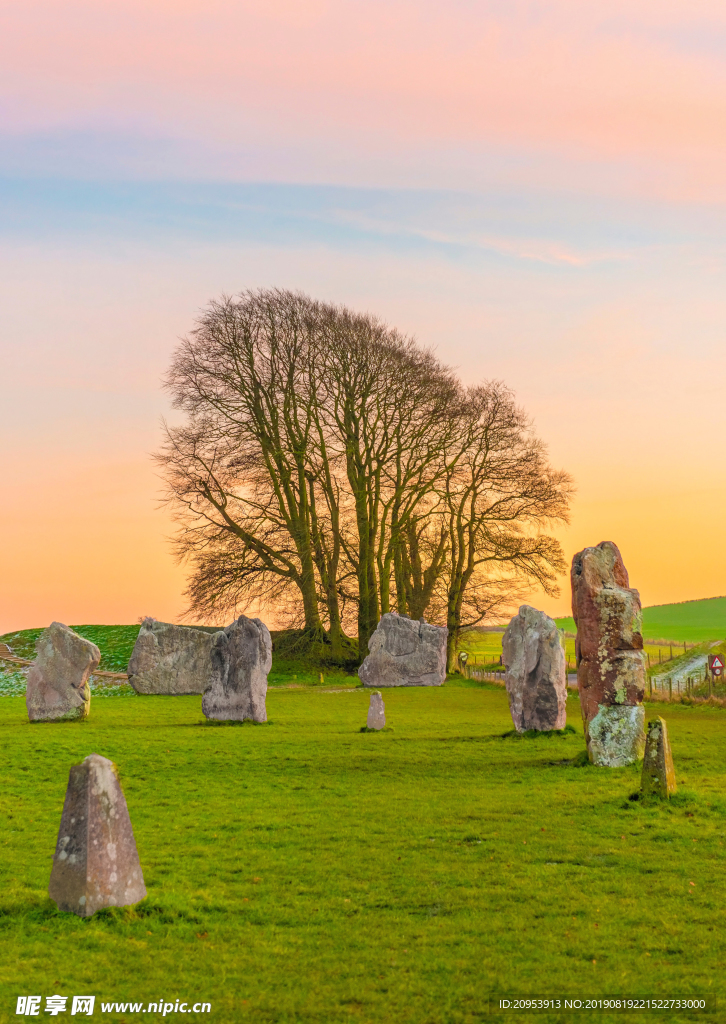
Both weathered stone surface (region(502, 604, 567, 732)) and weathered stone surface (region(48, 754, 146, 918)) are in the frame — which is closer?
weathered stone surface (region(48, 754, 146, 918))

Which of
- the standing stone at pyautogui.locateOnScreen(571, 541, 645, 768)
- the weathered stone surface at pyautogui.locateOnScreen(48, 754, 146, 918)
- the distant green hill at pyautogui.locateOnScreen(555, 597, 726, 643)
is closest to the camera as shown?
the weathered stone surface at pyautogui.locateOnScreen(48, 754, 146, 918)

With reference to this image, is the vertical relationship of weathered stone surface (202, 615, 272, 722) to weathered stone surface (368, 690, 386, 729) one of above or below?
above

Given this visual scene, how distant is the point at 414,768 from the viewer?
15.3m

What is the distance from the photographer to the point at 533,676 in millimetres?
18641

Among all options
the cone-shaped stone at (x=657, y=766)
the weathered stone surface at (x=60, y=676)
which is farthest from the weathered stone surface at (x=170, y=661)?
the cone-shaped stone at (x=657, y=766)

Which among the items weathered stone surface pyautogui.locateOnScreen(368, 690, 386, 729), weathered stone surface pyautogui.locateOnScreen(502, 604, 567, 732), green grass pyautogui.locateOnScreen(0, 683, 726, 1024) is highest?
weathered stone surface pyautogui.locateOnScreen(502, 604, 567, 732)

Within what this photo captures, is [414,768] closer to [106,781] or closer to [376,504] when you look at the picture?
[106,781]

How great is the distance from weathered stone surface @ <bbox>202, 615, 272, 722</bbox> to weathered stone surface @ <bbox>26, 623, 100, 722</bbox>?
126 inches

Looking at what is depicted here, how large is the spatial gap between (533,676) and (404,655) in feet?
54.1

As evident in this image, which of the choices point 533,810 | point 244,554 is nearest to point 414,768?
point 533,810

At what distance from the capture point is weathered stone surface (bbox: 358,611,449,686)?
34.7 m

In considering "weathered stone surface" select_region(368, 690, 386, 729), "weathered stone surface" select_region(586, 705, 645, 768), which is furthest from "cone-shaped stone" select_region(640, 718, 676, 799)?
"weathered stone surface" select_region(368, 690, 386, 729)

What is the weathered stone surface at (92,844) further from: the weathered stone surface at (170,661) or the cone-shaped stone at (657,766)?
the weathered stone surface at (170,661)

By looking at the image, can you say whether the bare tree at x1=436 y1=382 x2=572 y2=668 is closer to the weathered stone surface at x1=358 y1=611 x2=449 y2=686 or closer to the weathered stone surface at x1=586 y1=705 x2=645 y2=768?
the weathered stone surface at x1=358 y1=611 x2=449 y2=686
